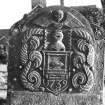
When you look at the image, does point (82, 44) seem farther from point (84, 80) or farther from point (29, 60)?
point (29, 60)

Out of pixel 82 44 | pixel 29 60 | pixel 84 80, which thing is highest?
pixel 82 44

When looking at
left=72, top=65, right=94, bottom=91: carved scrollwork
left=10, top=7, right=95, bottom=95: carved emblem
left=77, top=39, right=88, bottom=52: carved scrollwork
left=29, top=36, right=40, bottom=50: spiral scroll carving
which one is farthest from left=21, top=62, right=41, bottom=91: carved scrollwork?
left=77, top=39, right=88, bottom=52: carved scrollwork

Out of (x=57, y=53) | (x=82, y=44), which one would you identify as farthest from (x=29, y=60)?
(x=82, y=44)

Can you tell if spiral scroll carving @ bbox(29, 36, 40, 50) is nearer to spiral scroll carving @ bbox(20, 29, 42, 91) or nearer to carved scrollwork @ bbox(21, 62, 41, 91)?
spiral scroll carving @ bbox(20, 29, 42, 91)

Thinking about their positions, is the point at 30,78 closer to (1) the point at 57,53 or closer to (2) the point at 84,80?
(1) the point at 57,53

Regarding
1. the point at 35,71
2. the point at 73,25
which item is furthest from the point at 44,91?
the point at 73,25

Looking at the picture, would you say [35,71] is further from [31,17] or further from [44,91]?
[31,17]

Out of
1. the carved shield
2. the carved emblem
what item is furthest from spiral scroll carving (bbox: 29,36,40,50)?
the carved shield

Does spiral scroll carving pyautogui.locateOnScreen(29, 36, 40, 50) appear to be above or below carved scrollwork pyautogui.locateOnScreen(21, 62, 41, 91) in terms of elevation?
above

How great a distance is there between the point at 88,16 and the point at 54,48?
0.43 m

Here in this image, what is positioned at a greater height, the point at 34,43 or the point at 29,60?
the point at 34,43

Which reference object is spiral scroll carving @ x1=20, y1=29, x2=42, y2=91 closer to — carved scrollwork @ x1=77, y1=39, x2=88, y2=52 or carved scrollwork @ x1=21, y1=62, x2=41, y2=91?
carved scrollwork @ x1=21, y1=62, x2=41, y2=91

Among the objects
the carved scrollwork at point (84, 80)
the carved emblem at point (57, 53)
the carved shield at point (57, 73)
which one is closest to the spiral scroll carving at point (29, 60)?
the carved emblem at point (57, 53)

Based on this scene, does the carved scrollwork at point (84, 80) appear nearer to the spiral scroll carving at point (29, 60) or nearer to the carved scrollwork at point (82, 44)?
the carved scrollwork at point (82, 44)
